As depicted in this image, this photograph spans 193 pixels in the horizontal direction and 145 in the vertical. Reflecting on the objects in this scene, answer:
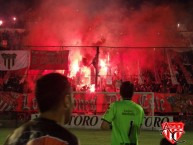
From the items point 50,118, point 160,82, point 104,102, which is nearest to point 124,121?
point 50,118

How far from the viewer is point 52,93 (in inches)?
95.1

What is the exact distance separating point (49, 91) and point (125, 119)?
3442 mm

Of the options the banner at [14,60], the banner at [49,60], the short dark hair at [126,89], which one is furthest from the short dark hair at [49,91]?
the banner at [14,60]

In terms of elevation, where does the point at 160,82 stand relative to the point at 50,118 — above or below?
above

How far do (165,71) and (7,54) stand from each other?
417 inches

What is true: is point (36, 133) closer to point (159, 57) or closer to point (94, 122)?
point (94, 122)

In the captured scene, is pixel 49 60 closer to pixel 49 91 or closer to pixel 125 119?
pixel 125 119

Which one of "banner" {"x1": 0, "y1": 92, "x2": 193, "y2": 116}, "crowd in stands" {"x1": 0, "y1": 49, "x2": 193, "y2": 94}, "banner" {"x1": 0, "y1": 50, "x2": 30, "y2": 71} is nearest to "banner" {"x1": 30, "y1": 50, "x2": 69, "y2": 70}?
"banner" {"x1": 0, "y1": 50, "x2": 30, "y2": 71}

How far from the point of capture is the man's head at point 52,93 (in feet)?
7.93

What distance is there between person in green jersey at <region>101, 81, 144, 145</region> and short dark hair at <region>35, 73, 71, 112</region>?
3.26m

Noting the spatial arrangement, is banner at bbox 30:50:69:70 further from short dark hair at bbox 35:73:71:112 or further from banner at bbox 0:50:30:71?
short dark hair at bbox 35:73:71:112

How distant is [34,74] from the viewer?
2348 cm

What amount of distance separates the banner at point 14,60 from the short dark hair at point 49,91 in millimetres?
21670

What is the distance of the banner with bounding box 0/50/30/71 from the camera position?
2378cm
